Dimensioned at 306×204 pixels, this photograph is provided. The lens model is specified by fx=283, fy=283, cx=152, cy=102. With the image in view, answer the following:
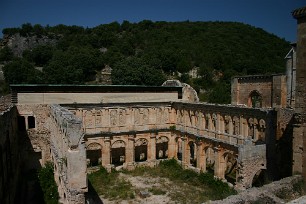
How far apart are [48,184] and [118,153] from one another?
1039cm

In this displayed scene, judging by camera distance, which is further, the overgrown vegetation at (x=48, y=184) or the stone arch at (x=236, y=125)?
the stone arch at (x=236, y=125)

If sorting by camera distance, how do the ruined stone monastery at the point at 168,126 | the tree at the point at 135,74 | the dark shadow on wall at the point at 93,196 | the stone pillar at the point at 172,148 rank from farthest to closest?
the tree at the point at 135,74, the stone pillar at the point at 172,148, the dark shadow on wall at the point at 93,196, the ruined stone monastery at the point at 168,126

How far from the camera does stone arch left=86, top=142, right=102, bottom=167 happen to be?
27750mm

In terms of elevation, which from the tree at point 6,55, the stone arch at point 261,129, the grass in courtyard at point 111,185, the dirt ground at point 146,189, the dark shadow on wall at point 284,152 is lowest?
the dirt ground at point 146,189

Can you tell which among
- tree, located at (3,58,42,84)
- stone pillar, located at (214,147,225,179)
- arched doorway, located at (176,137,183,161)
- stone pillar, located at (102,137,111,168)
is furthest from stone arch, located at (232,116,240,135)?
tree, located at (3,58,42,84)

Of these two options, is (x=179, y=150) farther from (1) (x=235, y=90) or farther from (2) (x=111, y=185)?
(2) (x=111, y=185)

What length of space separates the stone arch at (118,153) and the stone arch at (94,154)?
1.37 m

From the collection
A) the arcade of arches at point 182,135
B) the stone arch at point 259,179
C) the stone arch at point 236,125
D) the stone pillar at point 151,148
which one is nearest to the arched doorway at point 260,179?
the stone arch at point 259,179

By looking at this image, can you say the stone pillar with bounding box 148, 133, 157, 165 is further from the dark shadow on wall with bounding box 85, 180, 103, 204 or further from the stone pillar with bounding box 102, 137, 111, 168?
the dark shadow on wall with bounding box 85, 180, 103, 204

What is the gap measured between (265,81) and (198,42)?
48.8 metres

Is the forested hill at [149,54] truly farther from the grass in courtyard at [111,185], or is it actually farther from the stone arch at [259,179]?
the grass in courtyard at [111,185]

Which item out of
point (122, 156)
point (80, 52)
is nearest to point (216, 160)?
point (122, 156)

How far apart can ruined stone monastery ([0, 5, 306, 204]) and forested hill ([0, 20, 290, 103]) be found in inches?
715

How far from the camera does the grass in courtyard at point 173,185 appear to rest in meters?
19.8
